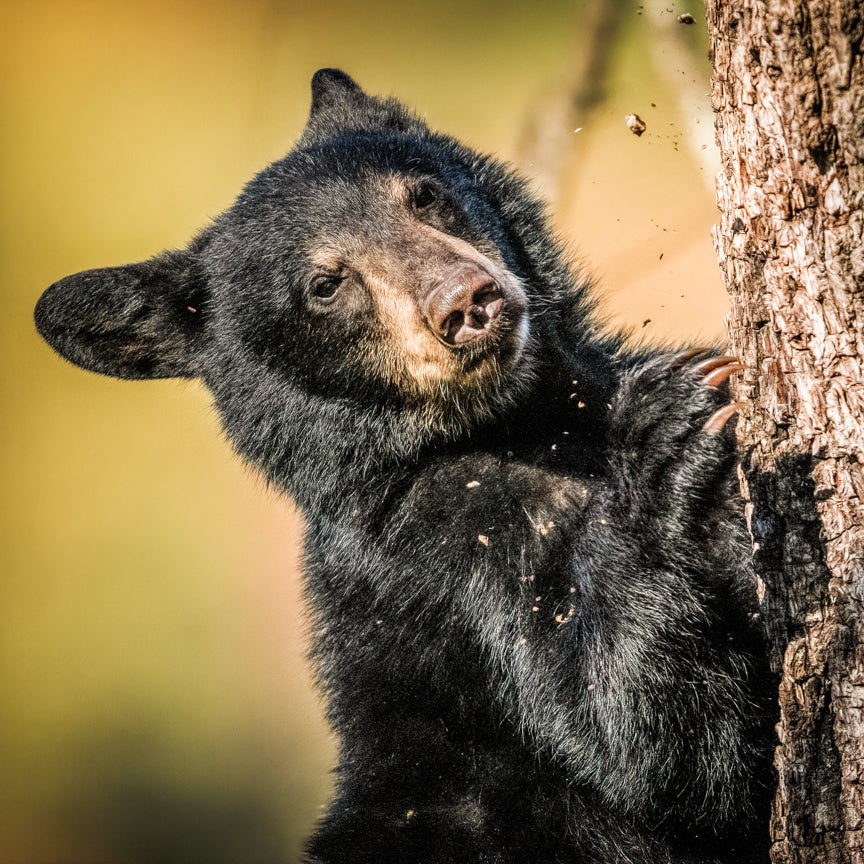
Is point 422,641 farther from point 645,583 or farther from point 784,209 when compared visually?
point 784,209

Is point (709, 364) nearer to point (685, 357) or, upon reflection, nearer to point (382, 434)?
point (685, 357)

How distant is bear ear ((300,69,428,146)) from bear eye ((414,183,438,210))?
660 millimetres

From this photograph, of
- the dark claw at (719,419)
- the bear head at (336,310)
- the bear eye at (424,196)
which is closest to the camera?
the dark claw at (719,419)

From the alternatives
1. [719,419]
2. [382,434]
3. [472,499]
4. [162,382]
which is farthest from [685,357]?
[162,382]

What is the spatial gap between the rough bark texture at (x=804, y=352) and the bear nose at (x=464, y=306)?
79 cm

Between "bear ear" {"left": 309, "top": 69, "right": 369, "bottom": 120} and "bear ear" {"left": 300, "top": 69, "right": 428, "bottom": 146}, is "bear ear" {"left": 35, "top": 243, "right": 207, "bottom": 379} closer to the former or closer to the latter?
"bear ear" {"left": 300, "top": 69, "right": 428, "bottom": 146}

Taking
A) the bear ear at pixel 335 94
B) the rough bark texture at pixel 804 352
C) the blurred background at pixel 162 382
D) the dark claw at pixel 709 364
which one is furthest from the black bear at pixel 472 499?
the blurred background at pixel 162 382

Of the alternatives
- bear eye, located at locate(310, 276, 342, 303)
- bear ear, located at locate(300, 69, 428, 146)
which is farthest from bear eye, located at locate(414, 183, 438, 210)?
bear ear, located at locate(300, 69, 428, 146)

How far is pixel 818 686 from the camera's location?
1986mm

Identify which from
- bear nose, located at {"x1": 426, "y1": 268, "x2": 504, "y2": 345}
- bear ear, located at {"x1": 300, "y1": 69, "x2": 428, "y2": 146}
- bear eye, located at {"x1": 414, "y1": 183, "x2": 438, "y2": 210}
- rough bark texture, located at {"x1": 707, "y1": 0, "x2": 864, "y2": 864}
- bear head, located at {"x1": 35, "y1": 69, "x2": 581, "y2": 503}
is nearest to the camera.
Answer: rough bark texture, located at {"x1": 707, "y1": 0, "x2": 864, "y2": 864}

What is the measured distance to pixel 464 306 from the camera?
262 cm

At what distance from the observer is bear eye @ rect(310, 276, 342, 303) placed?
2.98 meters

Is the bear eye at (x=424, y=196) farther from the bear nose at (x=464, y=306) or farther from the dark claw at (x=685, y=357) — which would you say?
the dark claw at (x=685, y=357)

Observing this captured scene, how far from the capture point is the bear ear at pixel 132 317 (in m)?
2.95
